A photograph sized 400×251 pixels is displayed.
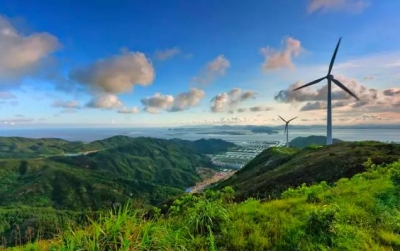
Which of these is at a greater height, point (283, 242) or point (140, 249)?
point (140, 249)

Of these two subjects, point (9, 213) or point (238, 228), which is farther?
point (9, 213)

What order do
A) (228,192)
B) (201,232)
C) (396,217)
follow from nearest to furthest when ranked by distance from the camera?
(201,232) < (396,217) < (228,192)

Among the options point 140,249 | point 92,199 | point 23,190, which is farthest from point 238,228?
point 23,190

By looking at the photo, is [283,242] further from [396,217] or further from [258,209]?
[396,217]

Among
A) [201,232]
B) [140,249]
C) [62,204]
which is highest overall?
[140,249]

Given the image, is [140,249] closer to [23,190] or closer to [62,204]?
[62,204]

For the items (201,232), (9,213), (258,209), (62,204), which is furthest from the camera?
Result: (62,204)
